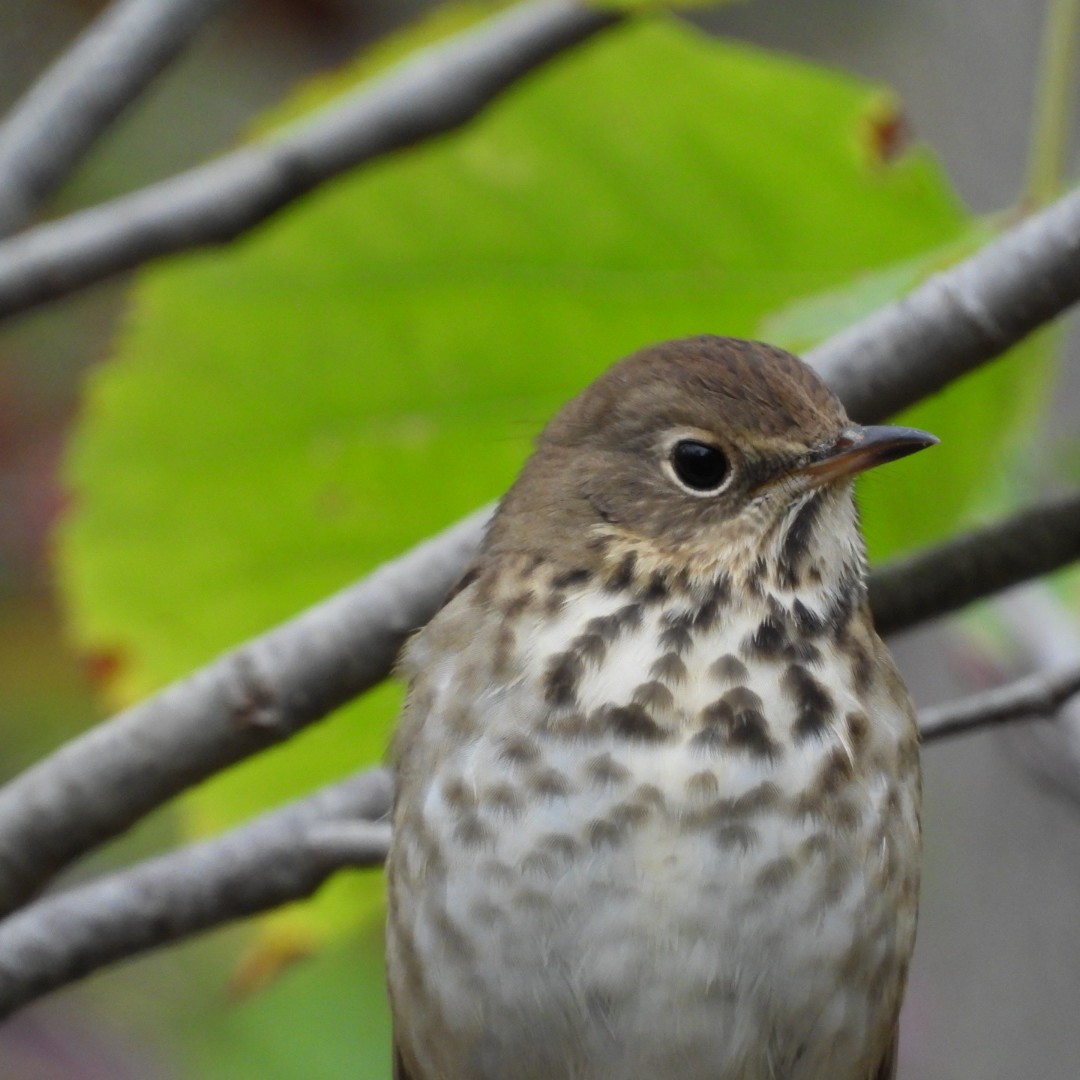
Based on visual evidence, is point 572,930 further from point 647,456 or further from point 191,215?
point 191,215

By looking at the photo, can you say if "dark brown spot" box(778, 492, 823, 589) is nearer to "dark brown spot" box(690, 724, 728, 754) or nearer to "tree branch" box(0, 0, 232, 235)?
"dark brown spot" box(690, 724, 728, 754)

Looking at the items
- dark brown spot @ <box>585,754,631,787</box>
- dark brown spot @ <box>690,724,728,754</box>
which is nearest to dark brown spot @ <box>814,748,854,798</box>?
dark brown spot @ <box>690,724,728,754</box>

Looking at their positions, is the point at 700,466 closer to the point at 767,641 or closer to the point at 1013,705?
the point at 767,641

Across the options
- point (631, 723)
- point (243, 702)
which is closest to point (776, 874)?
point (631, 723)

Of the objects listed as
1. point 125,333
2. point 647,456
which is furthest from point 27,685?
point 647,456

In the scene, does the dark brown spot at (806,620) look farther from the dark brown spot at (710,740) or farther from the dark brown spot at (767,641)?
the dark brown spot at (710,740)

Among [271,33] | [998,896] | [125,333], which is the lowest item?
[998,896]

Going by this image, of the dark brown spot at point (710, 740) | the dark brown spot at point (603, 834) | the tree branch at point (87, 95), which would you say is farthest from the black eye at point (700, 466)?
the tree branch at point (87, 95)
